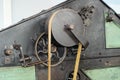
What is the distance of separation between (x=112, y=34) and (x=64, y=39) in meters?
0.37

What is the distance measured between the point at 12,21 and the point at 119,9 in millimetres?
942

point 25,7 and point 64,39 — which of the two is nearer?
point 64,39

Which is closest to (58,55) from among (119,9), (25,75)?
(25,75)

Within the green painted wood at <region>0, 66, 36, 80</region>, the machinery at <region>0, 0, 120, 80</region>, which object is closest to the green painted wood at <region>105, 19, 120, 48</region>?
the machinery at <region>0, 0, 120, 80</region>

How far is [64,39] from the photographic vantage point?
3.77 ft

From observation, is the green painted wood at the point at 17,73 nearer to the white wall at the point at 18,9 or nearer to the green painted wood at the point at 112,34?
the green painted wood at the point at 112,34

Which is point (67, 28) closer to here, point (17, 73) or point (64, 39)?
point (64, 39)

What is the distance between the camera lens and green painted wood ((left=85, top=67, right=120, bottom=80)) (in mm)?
1307

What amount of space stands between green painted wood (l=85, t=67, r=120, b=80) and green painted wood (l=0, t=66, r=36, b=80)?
0.34 m

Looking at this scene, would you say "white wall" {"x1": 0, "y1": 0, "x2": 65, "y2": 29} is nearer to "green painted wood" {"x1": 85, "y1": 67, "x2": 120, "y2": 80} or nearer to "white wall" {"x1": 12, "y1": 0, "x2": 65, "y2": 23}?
"white wall" {"x1": 12, "y1": 0, "x2": 65, "y2": 23}

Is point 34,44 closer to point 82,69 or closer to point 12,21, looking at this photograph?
point 82,69

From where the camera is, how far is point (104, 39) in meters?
1.33

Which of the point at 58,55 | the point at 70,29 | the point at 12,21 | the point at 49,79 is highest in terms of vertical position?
the point at 12,21

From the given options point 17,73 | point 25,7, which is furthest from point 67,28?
point 25,7
